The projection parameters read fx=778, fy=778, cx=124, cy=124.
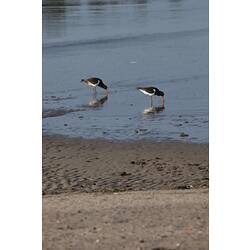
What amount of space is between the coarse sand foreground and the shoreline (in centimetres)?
181

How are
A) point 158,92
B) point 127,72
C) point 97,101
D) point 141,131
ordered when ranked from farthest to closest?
point 127,72
point 97,101
point 158,92
point 141,131

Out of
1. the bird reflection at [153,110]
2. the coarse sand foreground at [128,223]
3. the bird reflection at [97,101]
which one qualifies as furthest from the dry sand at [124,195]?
the bird reflection at [97,101]

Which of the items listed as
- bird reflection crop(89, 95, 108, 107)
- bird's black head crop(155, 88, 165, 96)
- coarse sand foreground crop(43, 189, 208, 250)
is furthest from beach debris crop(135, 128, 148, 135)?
coarse sand foreground crop(43, 189, 208, 250)

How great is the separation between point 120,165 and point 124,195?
2637 mm

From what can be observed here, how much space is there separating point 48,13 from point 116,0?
26.0ft

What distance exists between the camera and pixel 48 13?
31.4 m

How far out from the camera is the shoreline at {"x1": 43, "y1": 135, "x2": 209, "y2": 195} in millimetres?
8398

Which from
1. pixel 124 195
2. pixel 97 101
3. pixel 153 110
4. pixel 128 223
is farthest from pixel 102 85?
pixel 128 223

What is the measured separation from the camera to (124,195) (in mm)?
6992

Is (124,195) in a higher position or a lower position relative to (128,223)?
lower

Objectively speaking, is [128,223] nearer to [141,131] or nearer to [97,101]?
[141,131]

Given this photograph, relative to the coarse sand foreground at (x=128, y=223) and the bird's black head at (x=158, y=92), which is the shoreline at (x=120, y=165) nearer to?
the coarse sand foreground at (x=128, y=223)

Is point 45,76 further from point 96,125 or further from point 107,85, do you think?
point 96,125
